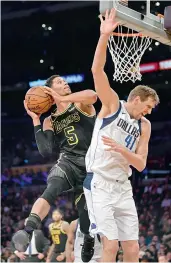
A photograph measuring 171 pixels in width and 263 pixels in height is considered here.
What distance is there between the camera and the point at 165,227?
44.0ft

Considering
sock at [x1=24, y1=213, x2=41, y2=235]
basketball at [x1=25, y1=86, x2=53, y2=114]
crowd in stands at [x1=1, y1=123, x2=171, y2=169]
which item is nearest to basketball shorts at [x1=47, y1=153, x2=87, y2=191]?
sock at [x1=24, y1=213, x2=41, y2=235]

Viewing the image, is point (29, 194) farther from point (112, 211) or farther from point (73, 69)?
point (112, 211)

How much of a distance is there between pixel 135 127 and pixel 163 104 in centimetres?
1444

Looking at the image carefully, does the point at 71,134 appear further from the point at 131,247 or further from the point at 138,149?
the point at 131,247

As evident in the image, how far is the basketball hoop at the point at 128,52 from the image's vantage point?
6.41 meters

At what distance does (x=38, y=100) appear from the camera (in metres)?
6.05

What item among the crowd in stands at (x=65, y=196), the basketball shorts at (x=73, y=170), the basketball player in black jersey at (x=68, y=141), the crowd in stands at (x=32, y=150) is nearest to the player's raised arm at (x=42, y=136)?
the basketball player in black jersey at (x=68, y=141)

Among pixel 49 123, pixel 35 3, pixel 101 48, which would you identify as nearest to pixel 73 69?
pixel 35 3

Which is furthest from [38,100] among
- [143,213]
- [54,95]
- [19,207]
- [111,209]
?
[19,207]

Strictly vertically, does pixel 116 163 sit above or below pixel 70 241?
above

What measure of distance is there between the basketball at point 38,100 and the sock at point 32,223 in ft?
3.97

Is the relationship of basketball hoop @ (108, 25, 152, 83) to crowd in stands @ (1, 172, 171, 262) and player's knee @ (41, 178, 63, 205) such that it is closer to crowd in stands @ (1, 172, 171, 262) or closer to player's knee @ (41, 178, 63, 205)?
player's knee @ (41, 178, 63, 205)

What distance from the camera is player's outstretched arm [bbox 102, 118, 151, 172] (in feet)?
16.3

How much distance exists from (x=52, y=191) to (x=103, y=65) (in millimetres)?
1755
